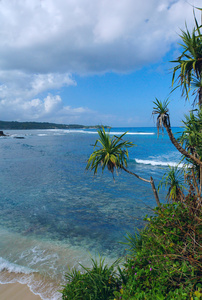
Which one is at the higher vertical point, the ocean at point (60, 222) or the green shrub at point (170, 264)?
the green shrub at point (170, 264)

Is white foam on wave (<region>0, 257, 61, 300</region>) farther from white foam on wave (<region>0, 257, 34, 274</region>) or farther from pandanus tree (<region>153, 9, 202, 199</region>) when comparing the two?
pandanus tree (<region>153, 9, 202, 199</region>)

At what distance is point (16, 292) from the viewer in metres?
4.82

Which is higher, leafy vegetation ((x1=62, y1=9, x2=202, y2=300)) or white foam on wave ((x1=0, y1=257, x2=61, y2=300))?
leafy vegetation ((x1=62, y1=9, x2=202, y2=300))

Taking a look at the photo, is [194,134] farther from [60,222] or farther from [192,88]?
[60,222]

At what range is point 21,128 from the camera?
566 ft

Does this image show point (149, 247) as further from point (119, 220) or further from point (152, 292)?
point (119, 220)

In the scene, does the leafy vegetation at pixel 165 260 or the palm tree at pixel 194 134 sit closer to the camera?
the leafy vegetation at pixel 165 260

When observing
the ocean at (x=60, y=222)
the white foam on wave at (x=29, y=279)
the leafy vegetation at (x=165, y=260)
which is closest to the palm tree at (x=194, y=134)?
the leafy vegetation at (x=165, y=260)

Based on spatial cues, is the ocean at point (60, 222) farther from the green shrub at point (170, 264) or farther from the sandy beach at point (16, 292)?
the green shrub at point (170, 264)

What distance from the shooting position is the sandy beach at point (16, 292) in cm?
464

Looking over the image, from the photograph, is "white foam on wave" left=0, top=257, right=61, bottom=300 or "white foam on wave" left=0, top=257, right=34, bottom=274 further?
"white foam on wave" left=0, top=257, right=34, bottom=274

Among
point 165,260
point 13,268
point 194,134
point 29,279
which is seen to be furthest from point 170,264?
point 13,268

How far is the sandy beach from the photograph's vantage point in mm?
4641

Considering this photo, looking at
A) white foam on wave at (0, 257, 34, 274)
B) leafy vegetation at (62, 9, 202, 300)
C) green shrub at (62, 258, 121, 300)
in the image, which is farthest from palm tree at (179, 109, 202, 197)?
white foam on wave at (0, 257, 34, 274)
